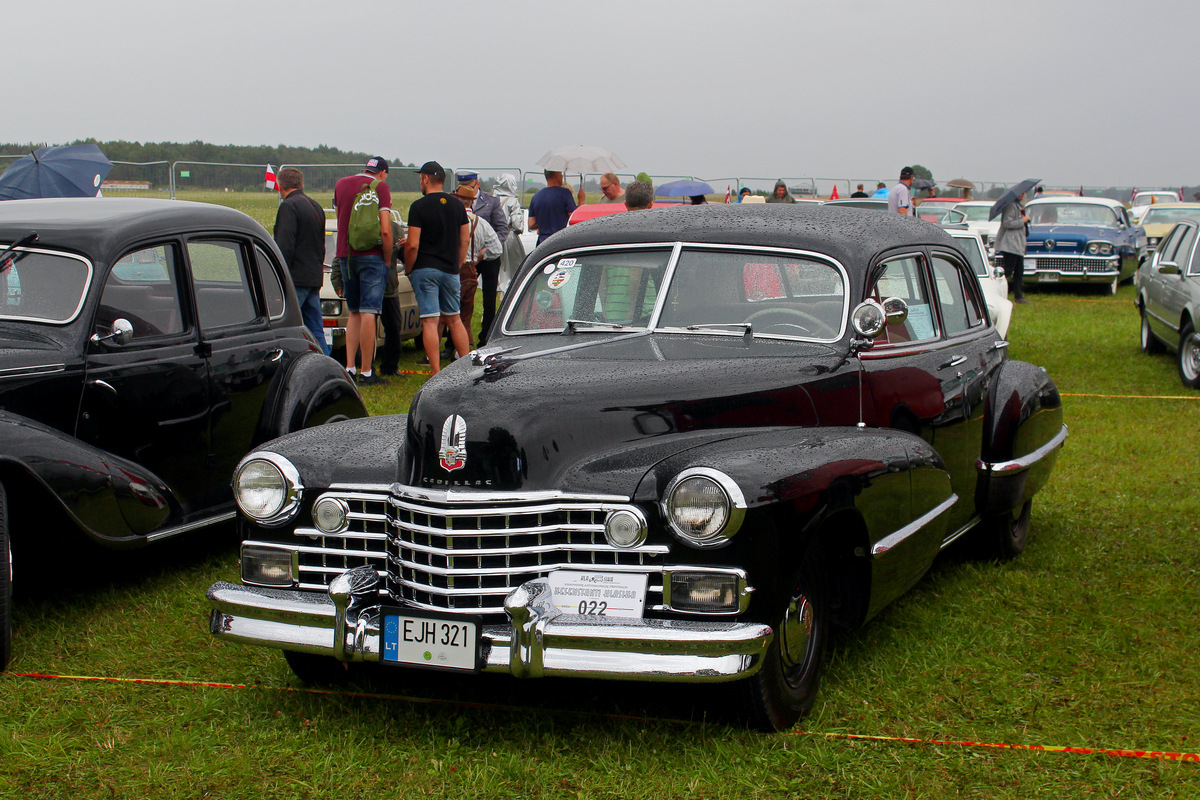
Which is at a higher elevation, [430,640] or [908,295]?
[908,295]

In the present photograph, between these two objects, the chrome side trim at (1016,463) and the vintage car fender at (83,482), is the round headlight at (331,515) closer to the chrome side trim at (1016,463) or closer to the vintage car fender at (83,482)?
the vintage car fender at (83,482)

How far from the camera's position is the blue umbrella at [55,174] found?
1218 cm

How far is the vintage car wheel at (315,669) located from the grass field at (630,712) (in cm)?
7

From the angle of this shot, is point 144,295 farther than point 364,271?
No

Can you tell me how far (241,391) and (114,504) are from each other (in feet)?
3.57

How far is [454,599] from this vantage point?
3727mm

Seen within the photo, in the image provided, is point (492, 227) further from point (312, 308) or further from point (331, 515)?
point (331, 515)

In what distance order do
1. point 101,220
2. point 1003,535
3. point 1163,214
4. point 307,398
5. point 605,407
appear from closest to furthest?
point 605,407 → point 101,220 → point 1003,535 → point 307,398 → point 1163,214

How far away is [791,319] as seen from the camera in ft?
15.5

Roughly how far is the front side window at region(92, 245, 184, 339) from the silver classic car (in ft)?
31.6

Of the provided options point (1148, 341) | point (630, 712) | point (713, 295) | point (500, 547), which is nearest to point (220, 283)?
point (713, 295)

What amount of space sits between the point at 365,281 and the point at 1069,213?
16953 millimetres

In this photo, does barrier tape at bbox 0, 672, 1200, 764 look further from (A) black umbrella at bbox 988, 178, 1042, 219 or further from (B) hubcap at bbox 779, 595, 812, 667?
(A) black umbrella at bbox 988, 178, 1042, 219

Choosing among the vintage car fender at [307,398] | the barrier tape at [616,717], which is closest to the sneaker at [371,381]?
the vintage car fender at [307,398]
